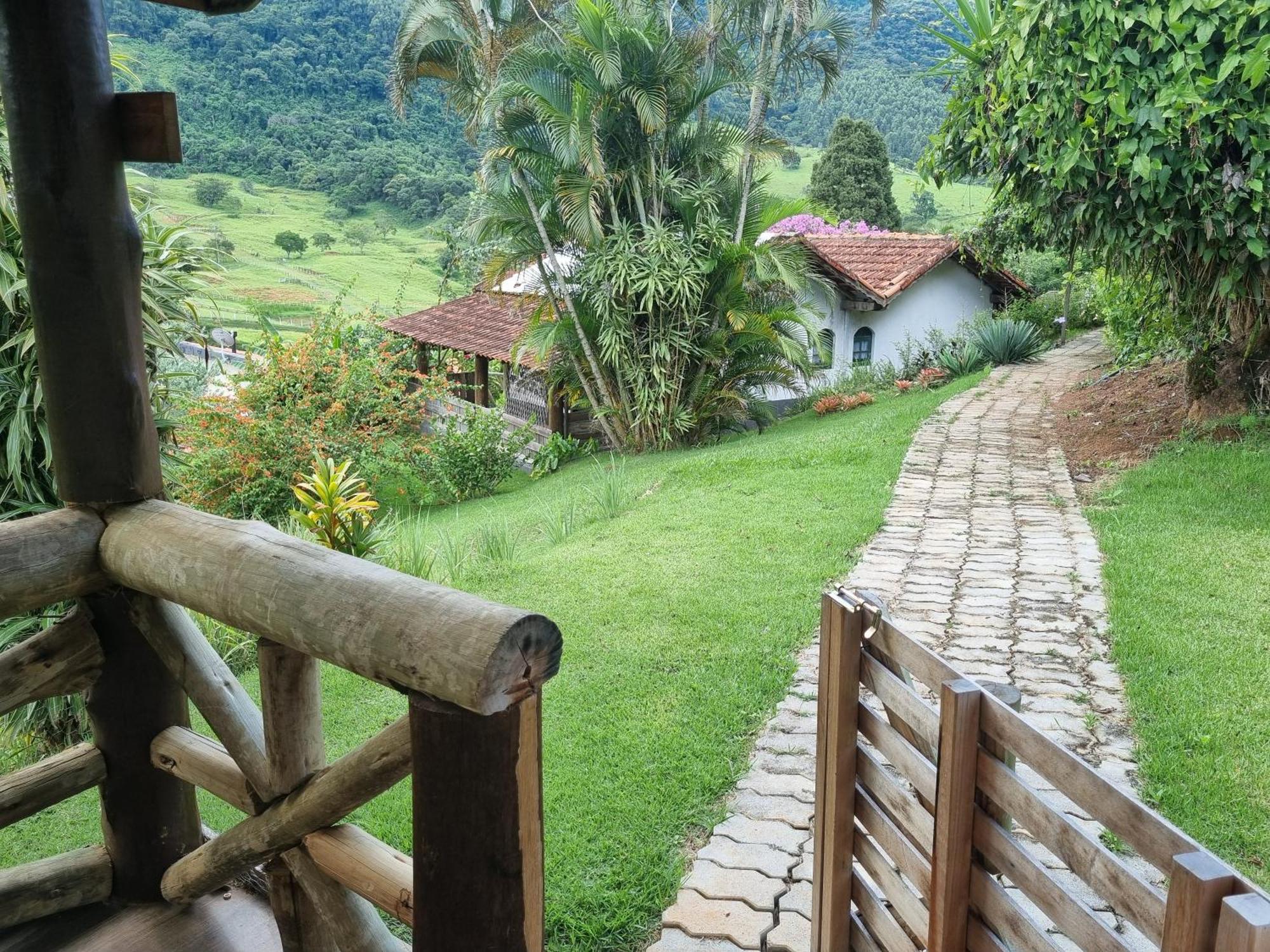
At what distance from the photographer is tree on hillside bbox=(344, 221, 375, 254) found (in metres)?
49.8

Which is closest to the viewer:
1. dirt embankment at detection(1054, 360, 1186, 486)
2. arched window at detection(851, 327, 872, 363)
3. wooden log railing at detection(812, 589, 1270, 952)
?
wooden log railing at detection(812, 589, 1270, 952)

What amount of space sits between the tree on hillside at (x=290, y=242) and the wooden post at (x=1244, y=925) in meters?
49.8

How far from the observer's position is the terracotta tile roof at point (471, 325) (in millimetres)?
20531

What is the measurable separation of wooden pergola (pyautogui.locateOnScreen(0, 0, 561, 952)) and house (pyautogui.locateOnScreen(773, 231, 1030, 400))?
55.3ft

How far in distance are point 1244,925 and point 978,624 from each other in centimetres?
424

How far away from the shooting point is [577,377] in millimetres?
16250

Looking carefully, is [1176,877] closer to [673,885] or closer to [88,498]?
[673,885]

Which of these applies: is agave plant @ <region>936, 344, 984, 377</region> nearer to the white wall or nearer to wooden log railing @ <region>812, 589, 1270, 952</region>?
the white wall

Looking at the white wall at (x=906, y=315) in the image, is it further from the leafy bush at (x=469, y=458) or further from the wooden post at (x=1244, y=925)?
the wooden post at (x=1244, y=925)

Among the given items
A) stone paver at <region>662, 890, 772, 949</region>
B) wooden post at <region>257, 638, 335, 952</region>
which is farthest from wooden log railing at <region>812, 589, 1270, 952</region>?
wooden post at <region>257, 638, 335, 952</region>

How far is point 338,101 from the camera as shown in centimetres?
4666

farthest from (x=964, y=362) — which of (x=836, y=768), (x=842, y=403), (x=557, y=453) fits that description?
(x=836, y=768)

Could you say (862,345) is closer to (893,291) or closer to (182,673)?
(893,291)

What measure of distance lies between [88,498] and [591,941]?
190 cm
